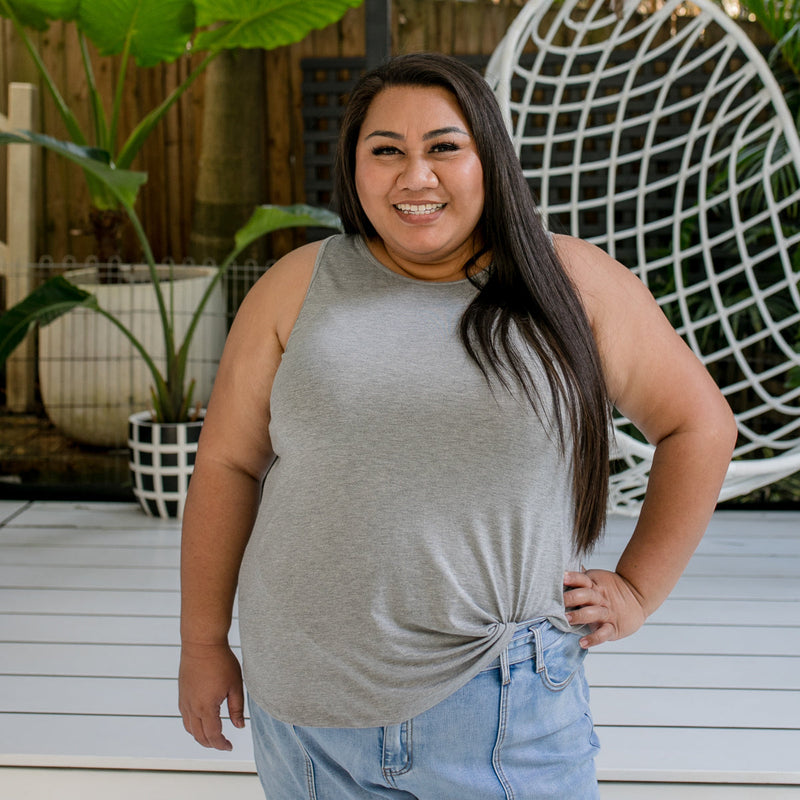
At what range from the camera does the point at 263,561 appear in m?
0.98

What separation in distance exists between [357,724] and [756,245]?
335 cm

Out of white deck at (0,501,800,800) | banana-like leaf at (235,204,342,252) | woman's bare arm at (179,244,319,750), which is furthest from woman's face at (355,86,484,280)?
banana-like leaf at (235,204,342,252)

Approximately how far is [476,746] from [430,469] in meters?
0.26

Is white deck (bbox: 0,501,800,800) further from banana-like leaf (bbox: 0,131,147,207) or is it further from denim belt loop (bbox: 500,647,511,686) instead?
banana-like leaf (bbox: 0,131,147,207)

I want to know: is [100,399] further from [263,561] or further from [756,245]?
[263,561]

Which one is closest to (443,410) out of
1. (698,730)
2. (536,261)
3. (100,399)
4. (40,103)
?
(536,261)

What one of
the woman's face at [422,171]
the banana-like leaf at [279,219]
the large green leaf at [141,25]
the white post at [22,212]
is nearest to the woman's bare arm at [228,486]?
the woman's face at [422,171]

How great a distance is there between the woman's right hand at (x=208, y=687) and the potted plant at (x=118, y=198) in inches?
78.7

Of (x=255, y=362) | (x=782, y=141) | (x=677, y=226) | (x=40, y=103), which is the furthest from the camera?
(x=40, y=103)

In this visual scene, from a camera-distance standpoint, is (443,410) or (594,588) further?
(594,588)

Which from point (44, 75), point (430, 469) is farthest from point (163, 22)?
point (430, 469)

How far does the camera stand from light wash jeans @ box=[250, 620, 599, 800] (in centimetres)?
92

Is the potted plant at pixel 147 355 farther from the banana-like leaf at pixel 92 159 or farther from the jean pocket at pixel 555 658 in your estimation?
the jean pocket at pixel 555 658

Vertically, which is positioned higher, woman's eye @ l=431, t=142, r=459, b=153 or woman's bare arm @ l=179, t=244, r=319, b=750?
woman's eye @ l=431, t=142, r=459, b=153
